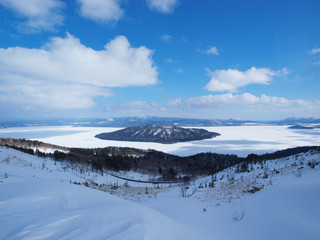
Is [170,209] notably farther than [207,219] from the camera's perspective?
Yes

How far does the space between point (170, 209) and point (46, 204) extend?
20.5 ft

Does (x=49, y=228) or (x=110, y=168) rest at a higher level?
(x=49, y=228)

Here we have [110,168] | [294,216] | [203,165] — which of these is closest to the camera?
[294,216]

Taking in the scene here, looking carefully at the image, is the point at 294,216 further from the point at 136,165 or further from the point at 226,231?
the point at 136,165

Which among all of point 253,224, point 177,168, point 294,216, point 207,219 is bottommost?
point 177,168

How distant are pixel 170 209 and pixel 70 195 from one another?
5596mm

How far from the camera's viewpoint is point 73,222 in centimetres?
464

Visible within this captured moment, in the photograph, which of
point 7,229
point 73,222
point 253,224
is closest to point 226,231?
point 253,224

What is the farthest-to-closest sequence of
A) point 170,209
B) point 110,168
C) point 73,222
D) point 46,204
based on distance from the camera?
point 110,168 → point 170,209 → point 46,204 → point 73,222

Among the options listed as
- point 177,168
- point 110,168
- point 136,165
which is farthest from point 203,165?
point 110,168

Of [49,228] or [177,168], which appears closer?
[49,228]

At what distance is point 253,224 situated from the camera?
18.7ft

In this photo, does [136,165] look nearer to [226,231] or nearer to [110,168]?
[110,168]

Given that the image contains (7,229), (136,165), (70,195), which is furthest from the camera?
(136,165)
